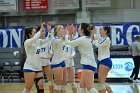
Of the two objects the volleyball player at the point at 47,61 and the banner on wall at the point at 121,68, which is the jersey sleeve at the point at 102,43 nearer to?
the volleyball player at the point at 47,61

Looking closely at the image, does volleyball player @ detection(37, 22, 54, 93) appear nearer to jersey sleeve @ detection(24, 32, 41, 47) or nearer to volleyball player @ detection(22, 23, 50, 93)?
volleyball player @ detection(22, 23, 50, 93)

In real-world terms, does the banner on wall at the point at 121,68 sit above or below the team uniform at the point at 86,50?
below

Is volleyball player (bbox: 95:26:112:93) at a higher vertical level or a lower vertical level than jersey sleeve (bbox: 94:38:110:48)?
lower

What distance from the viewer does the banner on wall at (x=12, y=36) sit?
19.5 metres

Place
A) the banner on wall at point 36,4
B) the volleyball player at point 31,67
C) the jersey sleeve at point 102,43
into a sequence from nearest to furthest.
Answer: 1. the volleyball player at point 31,67
2. the jersey sleeve at point 102,43
3. the banner on wall at point 36,4

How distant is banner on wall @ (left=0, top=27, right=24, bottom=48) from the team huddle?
29.2 feet

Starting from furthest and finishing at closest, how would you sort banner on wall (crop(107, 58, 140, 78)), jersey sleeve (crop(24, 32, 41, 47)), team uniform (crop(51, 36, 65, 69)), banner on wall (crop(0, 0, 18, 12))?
1. banner on wall (crop(0, 0, 18, 12))
2. banner on wall (crop(107, 58, 140, 78))
3. team uniform (crop(51, 36, 65, 69))
4. jersey sleeve (crop(24, 32, 41, 47))

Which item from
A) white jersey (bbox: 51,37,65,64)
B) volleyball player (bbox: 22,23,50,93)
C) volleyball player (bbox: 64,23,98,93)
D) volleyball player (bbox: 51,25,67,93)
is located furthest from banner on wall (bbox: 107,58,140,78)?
volleyball player (bbox: 64,23,98,93)

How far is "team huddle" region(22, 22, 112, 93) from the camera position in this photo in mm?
8477

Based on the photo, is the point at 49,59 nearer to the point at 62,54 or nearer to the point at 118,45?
the point at 62,54

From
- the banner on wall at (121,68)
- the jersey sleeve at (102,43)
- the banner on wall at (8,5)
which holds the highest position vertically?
the banner on wall at (8,5)

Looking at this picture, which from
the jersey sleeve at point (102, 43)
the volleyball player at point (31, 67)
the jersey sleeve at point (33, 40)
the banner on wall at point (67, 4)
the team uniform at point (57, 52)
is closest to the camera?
the jersey sleeve at point (33, 40)

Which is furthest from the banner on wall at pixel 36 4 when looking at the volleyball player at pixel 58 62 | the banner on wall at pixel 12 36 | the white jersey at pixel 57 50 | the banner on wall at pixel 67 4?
the white jersey at pixel 57 50

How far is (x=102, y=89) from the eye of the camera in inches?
377
